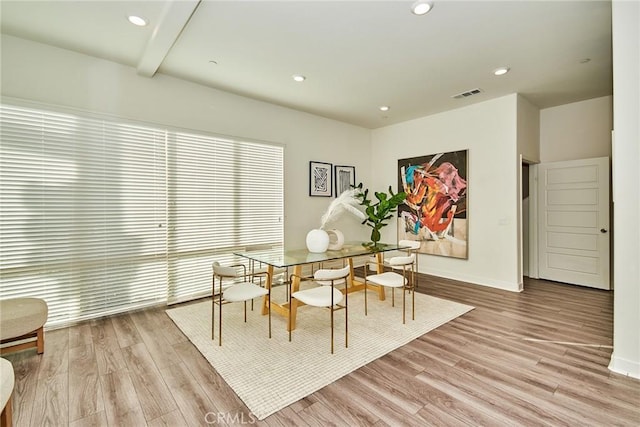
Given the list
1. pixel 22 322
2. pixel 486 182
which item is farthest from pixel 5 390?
pixel 486 182

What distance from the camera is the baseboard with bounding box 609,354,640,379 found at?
6.72 ft

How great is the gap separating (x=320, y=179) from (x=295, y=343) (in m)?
3.07

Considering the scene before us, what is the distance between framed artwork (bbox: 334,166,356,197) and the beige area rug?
7.70 ft

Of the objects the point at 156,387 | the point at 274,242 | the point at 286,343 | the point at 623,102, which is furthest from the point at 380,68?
the point at 156,387

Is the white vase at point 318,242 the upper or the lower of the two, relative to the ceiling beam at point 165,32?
lower

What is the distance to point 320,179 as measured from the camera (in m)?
5.08

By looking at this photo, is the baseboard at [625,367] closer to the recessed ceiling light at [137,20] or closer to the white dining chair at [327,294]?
the white dining chair at [327,294]

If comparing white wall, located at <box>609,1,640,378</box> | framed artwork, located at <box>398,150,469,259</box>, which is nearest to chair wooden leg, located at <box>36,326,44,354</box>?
white wall, located at <box>609,1,640,378</box>

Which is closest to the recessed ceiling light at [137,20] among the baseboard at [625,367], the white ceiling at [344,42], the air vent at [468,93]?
the white ceiling at [344,42]

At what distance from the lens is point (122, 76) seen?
3.24 meters

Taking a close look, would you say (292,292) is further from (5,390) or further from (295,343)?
(5,390)

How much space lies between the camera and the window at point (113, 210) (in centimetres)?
273

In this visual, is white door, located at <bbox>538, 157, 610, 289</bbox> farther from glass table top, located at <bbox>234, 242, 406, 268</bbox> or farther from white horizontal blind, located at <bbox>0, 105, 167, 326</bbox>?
white horizontal blind, located at <bbox>0, 105, 167, 326</bbox>

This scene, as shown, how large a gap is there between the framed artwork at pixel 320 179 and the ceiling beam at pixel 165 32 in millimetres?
2604
